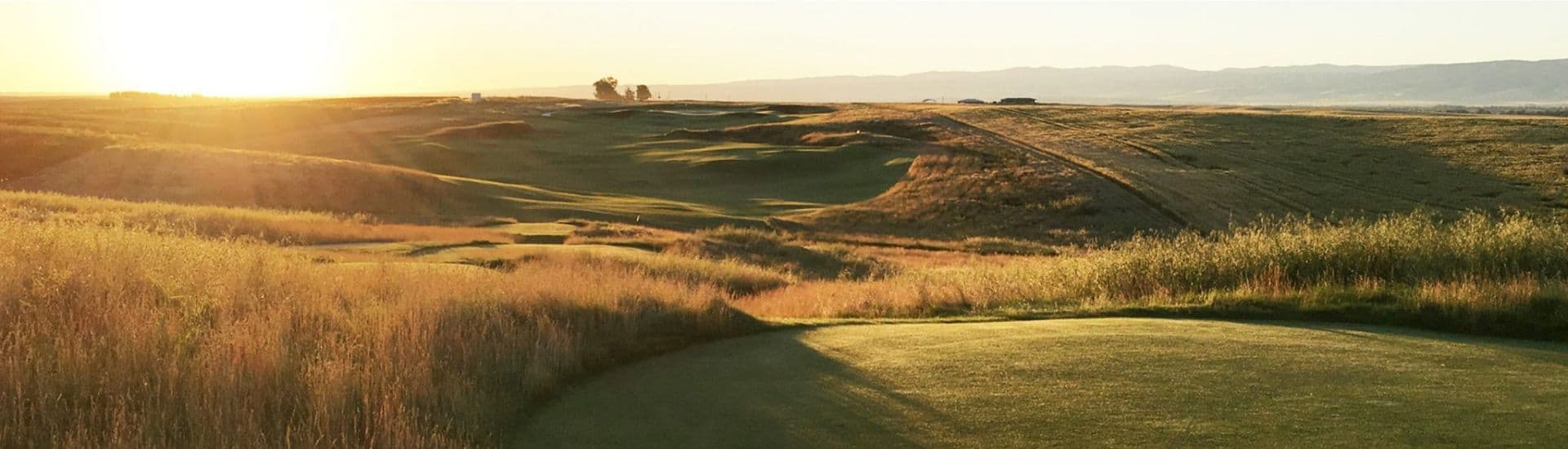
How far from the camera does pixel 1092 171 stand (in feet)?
165

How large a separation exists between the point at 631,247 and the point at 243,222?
9.05 m

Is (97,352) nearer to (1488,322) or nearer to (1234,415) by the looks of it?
(1234,415)

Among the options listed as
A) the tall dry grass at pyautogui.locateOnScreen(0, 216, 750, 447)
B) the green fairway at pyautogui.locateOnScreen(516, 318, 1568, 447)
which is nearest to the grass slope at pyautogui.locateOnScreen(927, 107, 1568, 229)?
the green fairway at pyautogui.locateOnScreen(516, 318, 1568, 447)

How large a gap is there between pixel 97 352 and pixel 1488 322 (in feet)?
39.0

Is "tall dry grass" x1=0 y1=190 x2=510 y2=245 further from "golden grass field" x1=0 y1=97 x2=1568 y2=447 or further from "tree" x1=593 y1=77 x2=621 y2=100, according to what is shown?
"tree" x1=593 y1=77 x2=621 y2=100

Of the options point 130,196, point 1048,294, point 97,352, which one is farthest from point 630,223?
point 97,352

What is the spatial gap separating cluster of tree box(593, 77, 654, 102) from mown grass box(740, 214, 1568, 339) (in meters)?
162

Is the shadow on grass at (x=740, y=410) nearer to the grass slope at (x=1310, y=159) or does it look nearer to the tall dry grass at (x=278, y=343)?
the tall dry grass at (x=278, y=343)

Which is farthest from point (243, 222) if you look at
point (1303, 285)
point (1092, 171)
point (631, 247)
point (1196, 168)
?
point (1196, 168)

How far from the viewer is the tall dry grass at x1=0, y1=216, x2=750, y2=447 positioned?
6195 mm

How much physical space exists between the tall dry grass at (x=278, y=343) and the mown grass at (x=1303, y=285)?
11.4ft

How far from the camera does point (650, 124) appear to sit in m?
87.6

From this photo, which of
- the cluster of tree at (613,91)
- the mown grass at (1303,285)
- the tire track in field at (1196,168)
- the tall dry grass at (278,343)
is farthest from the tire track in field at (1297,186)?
the cluster of tree at (613,91)

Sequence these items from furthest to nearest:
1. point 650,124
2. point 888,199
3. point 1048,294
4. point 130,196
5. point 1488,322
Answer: point 650,124, point 888,199, point 130,196, point 1048,294, point 1488,322
